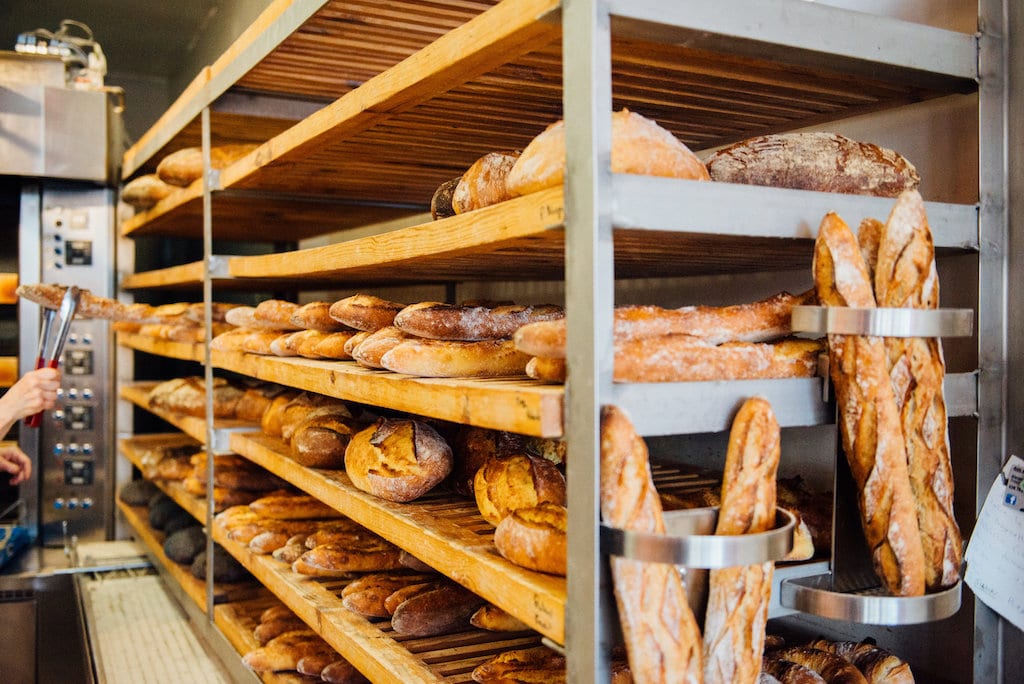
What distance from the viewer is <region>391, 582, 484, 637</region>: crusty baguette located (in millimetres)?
1967

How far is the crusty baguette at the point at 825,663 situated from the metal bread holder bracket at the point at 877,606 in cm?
24

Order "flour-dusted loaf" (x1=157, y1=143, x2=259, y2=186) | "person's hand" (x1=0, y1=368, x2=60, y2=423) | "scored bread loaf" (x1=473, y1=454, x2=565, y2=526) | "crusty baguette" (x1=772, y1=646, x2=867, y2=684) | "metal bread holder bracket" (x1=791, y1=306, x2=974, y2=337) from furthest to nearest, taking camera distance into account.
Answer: "flour-dusted loaf" (x1=157, y1=143, x2=259, y2=186)
"person's hand" (x1=0, y1=368, x2=60, y2=423)
"scored bread loaf" (x1=473, y1=454, x2=565, y2=526)
"crusty baguette" (x1=772, y1=646, x2=867, y2=684)
"metal bread holder bracket" (x1=791, y1=306, x2=974, y2=337)

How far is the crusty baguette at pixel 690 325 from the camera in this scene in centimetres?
124

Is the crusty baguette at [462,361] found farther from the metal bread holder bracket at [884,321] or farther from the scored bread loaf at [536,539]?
the metal bread holder bracket at [884,321]

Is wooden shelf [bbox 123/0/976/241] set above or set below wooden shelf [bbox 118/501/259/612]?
above

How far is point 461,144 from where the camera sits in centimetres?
221

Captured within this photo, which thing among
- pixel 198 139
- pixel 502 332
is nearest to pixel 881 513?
pixel 502 332

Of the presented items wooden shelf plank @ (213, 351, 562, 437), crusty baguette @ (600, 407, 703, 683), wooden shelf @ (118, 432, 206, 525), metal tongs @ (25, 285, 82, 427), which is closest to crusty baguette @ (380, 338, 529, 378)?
wooden shelf plank @ (213, 351, 562, 437)

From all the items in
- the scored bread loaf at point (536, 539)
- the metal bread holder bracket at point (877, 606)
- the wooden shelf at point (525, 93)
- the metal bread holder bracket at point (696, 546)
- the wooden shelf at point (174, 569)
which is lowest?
the wooden shelf at point (174, 569)

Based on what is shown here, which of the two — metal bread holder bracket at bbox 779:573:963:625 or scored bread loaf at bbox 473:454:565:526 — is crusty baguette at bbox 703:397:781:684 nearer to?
metal bread holder bracket at bbox 779:573:963:625

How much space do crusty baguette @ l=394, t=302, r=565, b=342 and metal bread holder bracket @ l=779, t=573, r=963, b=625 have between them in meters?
0.73

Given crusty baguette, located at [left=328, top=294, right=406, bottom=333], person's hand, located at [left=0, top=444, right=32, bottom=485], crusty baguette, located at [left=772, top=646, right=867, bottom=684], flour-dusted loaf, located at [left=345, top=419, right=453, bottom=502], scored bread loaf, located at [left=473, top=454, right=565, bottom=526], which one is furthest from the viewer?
person's hand, located at [left=0, top=444, right=32, bottom=485]

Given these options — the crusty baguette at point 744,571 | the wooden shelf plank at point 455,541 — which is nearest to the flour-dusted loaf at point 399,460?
the wooden shelf plank at point 455,541

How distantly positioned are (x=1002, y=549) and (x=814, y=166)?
2.19 feet
